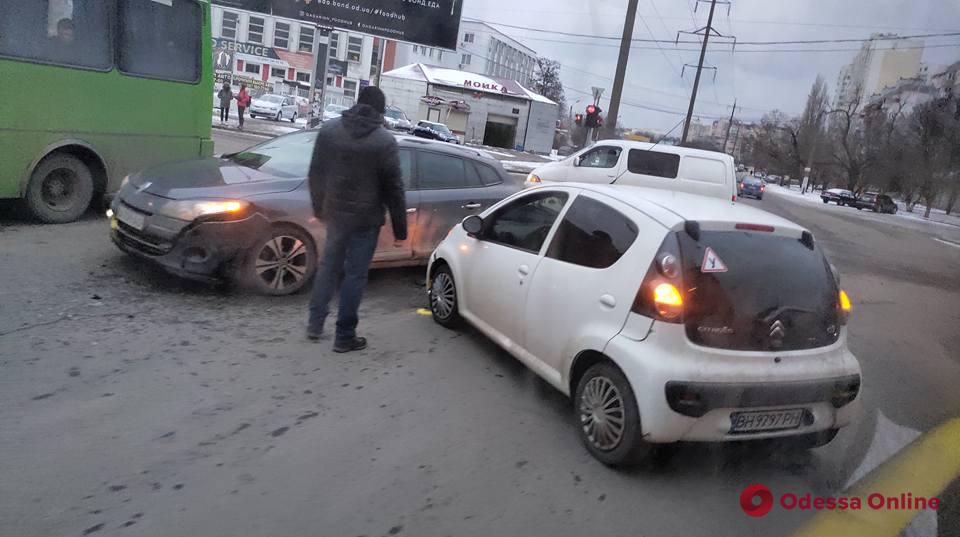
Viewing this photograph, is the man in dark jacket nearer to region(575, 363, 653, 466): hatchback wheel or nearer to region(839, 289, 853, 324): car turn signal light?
region(575, 363, 653, 466): hatchback wheel

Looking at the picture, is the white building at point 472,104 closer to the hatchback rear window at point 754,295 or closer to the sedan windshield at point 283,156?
the sedan windshield at point 283,156

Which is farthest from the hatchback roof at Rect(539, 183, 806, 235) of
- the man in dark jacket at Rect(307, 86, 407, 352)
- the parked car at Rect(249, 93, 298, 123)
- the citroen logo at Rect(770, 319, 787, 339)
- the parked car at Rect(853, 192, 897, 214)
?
the parked car at Rect(853, 192, 897, 214)

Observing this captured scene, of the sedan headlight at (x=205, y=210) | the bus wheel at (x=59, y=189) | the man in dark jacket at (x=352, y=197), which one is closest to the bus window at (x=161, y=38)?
the bus wheel at (x=59, y=189)

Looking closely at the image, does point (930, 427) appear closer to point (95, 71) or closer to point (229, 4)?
point (95, 71)

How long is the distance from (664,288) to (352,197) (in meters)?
2.22

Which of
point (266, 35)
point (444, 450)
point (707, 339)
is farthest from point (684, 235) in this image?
point (266, 35)

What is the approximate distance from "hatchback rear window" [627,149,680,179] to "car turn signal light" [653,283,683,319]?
863 centimetres

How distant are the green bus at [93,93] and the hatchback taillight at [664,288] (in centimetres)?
652

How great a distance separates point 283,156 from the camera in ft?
21.8

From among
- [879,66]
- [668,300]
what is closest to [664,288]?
[668,300]

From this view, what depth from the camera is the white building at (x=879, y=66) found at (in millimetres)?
9209

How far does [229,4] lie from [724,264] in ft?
86.4

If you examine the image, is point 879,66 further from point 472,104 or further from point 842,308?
point 472,104

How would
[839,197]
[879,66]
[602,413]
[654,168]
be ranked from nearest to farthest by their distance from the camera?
[602,413] → [654,168] → [879,66] → [839,197]
